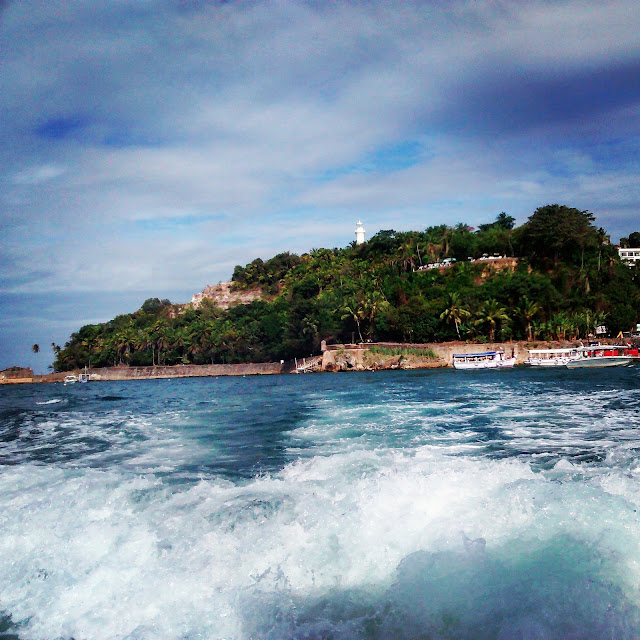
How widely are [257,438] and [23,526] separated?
6.37 metres

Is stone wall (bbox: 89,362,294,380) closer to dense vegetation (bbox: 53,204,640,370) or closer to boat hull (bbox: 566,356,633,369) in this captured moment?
dense vegetation (bbox: 53,204,640,370)

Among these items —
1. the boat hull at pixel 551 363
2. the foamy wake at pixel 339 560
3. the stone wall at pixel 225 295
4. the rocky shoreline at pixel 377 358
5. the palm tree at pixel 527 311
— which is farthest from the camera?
the stone wall at pixel 225 295

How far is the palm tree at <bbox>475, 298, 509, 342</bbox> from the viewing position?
201 ft

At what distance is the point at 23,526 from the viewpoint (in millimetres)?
5848

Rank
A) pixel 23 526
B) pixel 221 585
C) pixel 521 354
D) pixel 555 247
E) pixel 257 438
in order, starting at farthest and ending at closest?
1. pixel 555 247
2. pixel 521 354
3. pixel 257 438
4. pixel 23 526
5. pixel 221 585

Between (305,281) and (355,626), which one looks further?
(305,281)

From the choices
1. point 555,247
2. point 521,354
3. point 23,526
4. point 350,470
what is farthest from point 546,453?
Answer: point 555,247

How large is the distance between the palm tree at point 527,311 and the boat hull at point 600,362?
57.8ft

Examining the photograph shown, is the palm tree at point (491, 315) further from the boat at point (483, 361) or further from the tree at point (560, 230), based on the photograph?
the tree at point (560, 230)

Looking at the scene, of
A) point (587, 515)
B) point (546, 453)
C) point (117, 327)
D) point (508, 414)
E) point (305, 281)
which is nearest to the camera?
point (587, 515)

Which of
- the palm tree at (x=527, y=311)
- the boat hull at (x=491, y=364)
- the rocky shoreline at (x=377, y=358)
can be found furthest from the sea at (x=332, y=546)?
the palm tree at (x=527, y=311)

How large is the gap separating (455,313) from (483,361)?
38.9 feet

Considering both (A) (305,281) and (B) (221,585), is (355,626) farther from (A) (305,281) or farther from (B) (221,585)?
(A) (305,281)

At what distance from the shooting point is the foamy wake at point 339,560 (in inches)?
156
